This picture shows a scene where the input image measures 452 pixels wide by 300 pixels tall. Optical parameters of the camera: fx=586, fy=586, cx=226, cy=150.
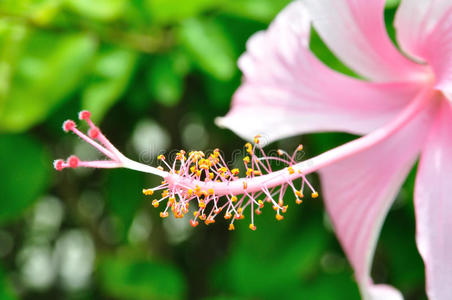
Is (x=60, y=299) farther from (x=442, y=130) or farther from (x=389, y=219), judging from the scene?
(x=442, y=130)

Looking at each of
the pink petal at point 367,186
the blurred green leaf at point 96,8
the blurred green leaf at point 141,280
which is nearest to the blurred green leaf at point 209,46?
the blurred green leaf at point 96,8

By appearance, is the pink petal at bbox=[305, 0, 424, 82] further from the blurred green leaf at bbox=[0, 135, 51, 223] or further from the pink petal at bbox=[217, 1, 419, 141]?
the blurred green leaf at bbox=[0, 135, 51, 223]

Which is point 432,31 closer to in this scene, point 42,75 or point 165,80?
point 165,80

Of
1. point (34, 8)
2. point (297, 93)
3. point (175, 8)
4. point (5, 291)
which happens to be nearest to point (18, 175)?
point (5, 291)

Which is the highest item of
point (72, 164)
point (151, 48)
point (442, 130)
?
point (151, 48)

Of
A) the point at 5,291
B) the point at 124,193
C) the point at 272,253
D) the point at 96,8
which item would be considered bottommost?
the point at 5,291

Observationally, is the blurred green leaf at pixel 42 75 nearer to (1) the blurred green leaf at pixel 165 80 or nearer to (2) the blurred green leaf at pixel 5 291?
(1) the blurred green leaf at pixel 165 80

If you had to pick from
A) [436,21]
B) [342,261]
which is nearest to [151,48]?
[436,21]
